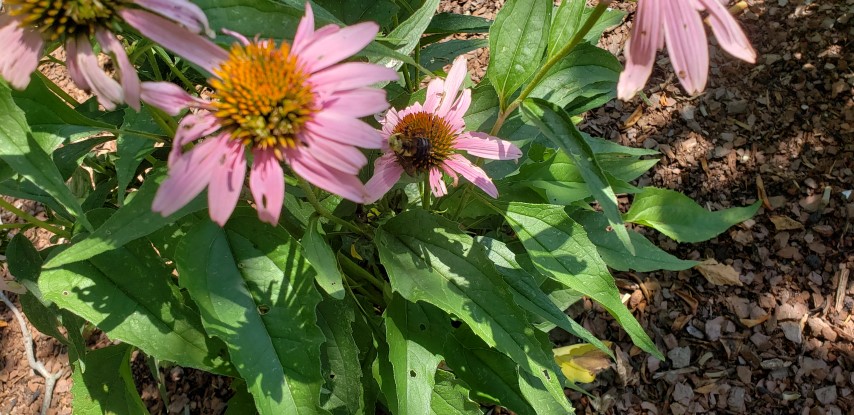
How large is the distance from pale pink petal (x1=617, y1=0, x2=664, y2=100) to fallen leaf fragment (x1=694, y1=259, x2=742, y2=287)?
151 cm

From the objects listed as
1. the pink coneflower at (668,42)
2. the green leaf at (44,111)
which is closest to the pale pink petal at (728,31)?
the pink coneflower at (668,42)

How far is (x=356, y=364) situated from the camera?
1386mm

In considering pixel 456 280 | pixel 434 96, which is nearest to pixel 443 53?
pixel 434 96

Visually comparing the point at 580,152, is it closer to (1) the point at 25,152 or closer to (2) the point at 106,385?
(1) the point at 25,152

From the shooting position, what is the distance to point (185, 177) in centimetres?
85

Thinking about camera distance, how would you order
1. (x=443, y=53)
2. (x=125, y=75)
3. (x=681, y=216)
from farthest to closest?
1. (x=443, y=53)
2. (x=681, y=216)
3. (x=125, y=75)

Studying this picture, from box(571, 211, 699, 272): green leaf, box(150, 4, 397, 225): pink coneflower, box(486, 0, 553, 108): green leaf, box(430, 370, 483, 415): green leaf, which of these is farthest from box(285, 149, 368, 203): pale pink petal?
box(571, 211, 699, 272): green leaf

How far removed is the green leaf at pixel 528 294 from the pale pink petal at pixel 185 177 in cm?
68

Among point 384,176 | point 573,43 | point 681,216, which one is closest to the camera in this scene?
point 573,43

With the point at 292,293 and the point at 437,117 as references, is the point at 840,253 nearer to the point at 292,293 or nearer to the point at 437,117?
the point at 437,117

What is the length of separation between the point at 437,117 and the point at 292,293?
45cm

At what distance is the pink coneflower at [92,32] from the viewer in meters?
0.83

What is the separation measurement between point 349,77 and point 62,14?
0.40 meters

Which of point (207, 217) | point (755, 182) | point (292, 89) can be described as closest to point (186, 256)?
point (207, 217)
